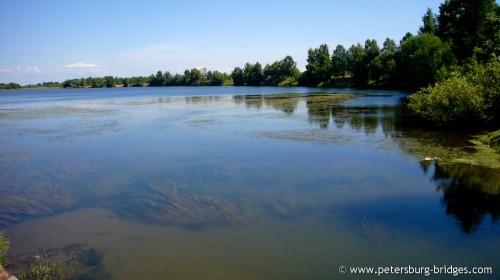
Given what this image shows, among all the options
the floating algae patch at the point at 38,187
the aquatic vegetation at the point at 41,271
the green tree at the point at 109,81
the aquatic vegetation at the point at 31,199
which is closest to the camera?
the aquatic vegetation at the point at 41,271

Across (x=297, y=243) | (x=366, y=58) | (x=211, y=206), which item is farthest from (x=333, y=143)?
(x=366, y=58)

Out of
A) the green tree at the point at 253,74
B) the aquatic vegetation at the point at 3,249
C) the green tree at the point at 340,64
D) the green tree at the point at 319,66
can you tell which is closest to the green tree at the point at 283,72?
the green tree at the point at 253,74

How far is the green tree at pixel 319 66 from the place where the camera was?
110 metres

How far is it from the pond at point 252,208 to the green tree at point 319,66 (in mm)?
92841

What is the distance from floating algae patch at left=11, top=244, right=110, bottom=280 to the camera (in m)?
7.15

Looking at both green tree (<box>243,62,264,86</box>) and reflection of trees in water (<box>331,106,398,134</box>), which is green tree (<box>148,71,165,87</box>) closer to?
green tree (<box>243,62,264,86</box>)

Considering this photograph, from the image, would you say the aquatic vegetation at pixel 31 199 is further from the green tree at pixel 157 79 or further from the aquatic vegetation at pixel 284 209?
the green tree at pixel 157 79

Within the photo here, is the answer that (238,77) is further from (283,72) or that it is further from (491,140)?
(491,140)

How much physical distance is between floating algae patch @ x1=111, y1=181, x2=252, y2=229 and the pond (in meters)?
0.06

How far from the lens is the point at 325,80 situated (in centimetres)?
11050

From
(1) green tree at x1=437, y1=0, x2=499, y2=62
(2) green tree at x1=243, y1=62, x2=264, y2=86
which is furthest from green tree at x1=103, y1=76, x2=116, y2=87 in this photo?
(1) green tree at x1=437, y1=0, x2=499, y2=62

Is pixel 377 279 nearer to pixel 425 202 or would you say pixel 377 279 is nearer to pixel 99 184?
pixel 425 202

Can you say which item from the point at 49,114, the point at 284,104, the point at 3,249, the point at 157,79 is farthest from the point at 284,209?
the point at 157,79

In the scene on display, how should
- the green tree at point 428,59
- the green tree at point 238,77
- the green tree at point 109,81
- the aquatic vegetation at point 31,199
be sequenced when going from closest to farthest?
the aquatic vegetation at point 31,199, the green tree at point 428,59, the green tree at point 238,77, the green tree at point 109,81
